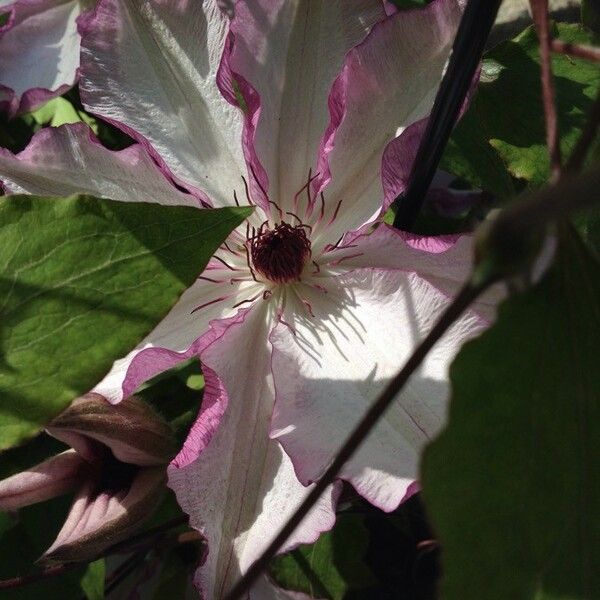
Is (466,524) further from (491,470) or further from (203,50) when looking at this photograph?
(203,50)

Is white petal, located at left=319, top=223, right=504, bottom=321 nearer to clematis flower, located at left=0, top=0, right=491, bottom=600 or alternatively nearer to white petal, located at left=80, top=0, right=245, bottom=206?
clematis flower, located at left=0, top=0, right=491, bottom=600

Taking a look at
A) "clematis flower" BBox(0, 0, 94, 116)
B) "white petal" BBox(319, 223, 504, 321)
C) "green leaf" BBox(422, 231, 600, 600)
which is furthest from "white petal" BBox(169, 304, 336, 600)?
"clematis flower" BBox(0, 0, 94, 116)

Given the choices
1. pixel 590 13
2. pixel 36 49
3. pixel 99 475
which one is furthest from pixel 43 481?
pixel 590 13

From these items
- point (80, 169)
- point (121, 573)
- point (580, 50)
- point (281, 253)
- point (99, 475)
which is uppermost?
point (580, 50)

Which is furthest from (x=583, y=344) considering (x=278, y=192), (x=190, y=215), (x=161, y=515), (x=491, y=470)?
(x=161, y=515)

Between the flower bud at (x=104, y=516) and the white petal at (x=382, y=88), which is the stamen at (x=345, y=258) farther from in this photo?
the flower bud at (x=104, y=516)

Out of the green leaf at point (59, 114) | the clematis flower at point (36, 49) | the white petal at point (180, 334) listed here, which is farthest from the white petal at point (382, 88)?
the green leaf at point (59, 114)

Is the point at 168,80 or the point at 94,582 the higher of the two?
the point at 168,80

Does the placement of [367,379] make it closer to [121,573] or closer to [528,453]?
[528,453]
